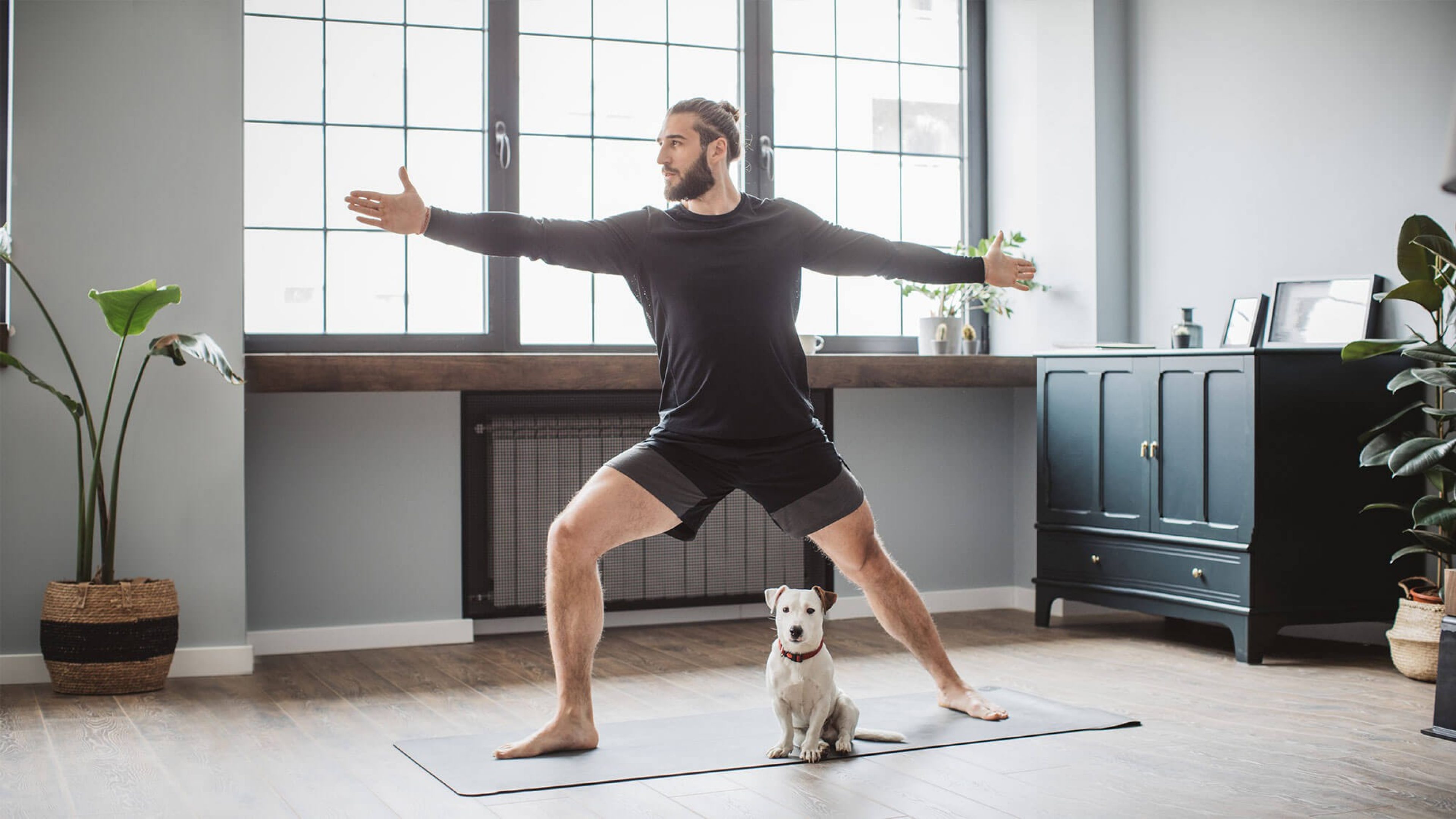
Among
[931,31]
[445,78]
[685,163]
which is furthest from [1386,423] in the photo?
[445,78]

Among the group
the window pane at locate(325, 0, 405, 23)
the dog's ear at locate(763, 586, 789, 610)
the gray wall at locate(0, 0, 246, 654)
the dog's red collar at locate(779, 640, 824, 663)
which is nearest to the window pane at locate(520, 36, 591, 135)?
the window pane at locate(325, 0, 405, 23)

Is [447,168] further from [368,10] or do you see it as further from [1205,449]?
[1205,449]

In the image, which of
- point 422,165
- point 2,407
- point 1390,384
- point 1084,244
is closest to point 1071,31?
point 1084,244

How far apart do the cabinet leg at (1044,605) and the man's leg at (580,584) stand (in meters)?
2.28

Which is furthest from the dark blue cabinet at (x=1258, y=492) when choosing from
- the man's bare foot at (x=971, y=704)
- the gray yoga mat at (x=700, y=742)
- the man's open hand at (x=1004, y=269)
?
the man's open hand at (x=1004, y=269)

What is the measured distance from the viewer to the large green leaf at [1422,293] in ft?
12.3

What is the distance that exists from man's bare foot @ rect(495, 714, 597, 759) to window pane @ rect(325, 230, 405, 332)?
1999 millimetres

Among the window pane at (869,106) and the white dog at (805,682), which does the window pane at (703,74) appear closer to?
the window pane at (869,106)

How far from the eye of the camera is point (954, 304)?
5254mm

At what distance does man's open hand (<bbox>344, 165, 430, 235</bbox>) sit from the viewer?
109 inches

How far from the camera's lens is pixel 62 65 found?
12.9 ft

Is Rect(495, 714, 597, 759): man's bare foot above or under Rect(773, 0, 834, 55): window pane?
under

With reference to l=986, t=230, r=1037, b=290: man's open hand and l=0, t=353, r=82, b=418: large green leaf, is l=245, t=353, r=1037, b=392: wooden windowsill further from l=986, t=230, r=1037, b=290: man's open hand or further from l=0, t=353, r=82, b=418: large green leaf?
l=986, t=230, r=1037, b=290: man's open hand

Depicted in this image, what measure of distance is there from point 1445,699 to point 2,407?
375 centimetres
